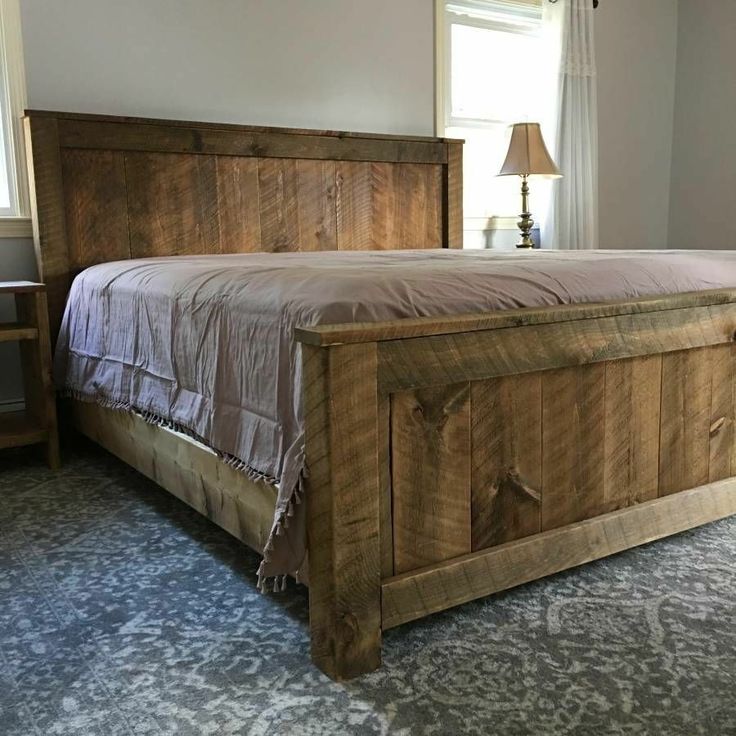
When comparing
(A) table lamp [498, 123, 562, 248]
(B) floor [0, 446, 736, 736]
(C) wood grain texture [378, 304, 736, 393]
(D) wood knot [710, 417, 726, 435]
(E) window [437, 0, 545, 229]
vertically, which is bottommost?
(B) floor [0, 446, 736, 736]

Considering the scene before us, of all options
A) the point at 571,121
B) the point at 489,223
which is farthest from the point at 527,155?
the point at 571,121

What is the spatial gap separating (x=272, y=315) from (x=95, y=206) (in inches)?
Answer: 68.6

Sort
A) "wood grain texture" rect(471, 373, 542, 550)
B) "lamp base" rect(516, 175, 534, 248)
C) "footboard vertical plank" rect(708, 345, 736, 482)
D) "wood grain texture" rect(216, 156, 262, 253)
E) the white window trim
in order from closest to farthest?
"wood grain texture" rect(471, 373, 542, 550)
"footboard vertical plank" rect(708, 345, 736, 482)
the white window trim
"wood grain texture" rect(216, 156, 262, 253)
"lamp base" rect(516, 175, 534, 248)

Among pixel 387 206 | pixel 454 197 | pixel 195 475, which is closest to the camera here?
pixel 195 475

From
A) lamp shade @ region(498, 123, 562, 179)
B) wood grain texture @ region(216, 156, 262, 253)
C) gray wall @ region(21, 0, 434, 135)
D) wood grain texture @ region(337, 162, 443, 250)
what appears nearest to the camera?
gray wall @ region(21, 0, 434, 135)

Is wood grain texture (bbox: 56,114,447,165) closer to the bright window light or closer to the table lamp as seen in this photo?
the table lamp

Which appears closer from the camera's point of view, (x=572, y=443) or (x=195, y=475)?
(x=572, y=443)

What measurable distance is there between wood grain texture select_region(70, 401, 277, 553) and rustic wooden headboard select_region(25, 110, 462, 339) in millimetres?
702

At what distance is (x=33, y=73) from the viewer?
2.92 metres

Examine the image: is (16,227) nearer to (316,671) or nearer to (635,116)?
(316,671)

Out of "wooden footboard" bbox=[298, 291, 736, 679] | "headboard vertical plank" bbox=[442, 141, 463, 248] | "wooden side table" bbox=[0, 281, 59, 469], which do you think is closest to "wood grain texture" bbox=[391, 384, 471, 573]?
"wooden footboard" bbox=[298, 291, 736, 679]

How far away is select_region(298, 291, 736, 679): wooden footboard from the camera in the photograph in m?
1.32

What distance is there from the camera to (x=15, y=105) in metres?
2.89

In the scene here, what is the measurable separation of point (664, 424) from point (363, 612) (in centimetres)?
86
